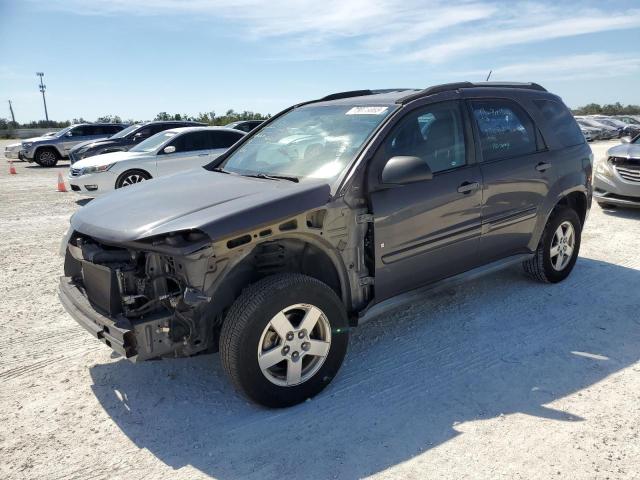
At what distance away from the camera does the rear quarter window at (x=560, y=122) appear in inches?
189

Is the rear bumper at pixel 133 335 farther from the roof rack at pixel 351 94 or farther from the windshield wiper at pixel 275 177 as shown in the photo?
the roof rack at pixel 351 94

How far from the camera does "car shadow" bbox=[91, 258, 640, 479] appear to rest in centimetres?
274

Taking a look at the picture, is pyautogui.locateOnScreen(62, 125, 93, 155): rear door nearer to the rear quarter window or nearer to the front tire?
the rear quarter window

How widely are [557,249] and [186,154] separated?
7744 millimetres

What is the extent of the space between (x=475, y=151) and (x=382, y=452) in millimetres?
2426

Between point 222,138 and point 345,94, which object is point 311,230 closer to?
point 345,94

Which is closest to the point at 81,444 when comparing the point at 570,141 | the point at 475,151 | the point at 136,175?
the point at 475,151

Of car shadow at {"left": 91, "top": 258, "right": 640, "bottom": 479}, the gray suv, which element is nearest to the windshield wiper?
the gray suv

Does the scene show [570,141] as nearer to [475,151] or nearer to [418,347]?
[475,151]

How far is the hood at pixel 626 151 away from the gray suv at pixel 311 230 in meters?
4.01

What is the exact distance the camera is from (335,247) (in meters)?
3.26

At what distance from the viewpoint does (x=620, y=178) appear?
25.9 feet

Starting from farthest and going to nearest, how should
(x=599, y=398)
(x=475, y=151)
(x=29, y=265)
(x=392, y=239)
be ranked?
(x=29, y=265) → (x=475, y=151) → (x=392, y=239) → (x=599, y=398)

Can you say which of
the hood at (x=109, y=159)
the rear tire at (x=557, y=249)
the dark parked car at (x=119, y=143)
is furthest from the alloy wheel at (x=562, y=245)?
the dark parked car at (x=119, y=143)
